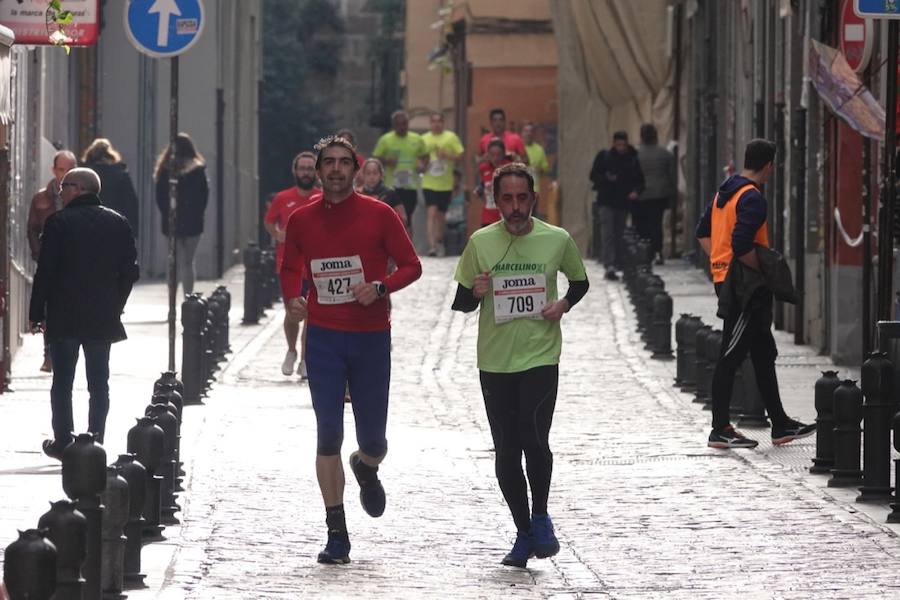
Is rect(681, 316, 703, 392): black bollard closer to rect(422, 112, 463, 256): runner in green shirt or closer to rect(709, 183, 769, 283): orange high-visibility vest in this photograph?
rect(709, 183, 769, 283): orange high-visibility vest

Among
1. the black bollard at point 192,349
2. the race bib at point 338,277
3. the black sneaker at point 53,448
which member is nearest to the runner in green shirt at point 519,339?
the race bib at point 338,277

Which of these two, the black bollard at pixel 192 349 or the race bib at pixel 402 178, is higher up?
the race bib at pixel 402 178

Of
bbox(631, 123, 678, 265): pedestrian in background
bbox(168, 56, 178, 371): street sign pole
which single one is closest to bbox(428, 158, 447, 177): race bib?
bbox(631, 123, 678, 265): pedestrian in background

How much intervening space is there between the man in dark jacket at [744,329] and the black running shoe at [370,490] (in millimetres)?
3934

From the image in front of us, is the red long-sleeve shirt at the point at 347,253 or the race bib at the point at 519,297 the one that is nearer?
the race bib at the point at 519,297

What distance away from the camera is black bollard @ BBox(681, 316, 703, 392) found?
1769cm

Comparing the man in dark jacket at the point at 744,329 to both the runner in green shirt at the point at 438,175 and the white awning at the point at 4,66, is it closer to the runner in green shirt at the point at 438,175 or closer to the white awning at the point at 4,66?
the white awning at the point at 4,66

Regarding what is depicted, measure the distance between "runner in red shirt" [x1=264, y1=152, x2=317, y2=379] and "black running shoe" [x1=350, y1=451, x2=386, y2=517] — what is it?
823 centimetres

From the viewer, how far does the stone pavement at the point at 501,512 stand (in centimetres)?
949

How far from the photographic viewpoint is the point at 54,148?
25.1 m

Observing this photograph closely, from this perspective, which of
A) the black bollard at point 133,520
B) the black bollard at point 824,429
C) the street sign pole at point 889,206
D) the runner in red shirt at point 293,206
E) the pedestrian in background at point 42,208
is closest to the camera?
the black bollard at point 133,520

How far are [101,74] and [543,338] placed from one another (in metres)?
21.6

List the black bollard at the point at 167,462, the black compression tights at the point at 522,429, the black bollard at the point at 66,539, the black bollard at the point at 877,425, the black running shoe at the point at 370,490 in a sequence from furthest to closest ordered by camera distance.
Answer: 1. the black bollard at the point at 877,425
2. the black bollard at the point at 167,462
3. the black running shoe at the point at 370,490
4. the black compression tights at the point at 522,429
5. the black bollard at the point at 66,539

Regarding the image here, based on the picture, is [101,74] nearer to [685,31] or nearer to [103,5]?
[103,5]
